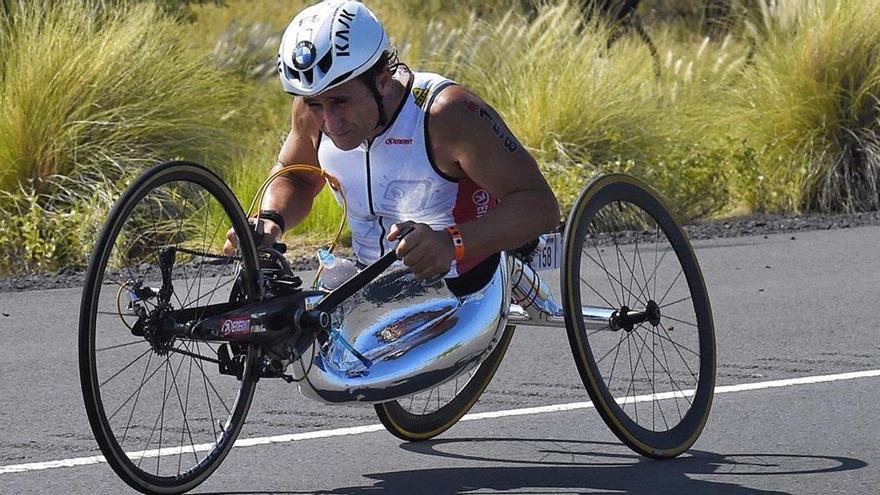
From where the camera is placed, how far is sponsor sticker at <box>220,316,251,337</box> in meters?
4.99

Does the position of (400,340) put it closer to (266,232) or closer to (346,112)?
(266,232)

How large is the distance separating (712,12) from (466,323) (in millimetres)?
24934

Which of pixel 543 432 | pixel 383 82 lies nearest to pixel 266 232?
pixel 383 82

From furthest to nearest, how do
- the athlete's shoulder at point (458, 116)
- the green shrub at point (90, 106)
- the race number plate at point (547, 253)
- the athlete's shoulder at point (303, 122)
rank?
the green shrub at point (90, 106) < the race number plate at point (547, 253) < the athlete's shoulder at point (303, 122) < the athlete's shoulder at point (458, 116)

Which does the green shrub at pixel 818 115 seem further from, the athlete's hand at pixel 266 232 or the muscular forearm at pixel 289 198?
the athlete's hand at pixel 266 232

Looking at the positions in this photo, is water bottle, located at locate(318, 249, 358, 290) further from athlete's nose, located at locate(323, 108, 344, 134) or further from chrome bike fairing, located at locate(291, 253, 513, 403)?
athlete's nose, located at locate(323, 108, 344, 134)

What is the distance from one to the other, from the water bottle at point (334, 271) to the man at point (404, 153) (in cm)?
14

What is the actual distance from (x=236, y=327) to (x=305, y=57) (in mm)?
775

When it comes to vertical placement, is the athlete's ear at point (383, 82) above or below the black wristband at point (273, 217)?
above

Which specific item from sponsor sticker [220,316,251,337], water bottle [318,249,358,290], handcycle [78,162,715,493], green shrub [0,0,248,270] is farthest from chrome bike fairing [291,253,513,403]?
green shrub [0,0,248,270]

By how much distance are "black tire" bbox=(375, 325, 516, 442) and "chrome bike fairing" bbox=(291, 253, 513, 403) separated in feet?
1.85

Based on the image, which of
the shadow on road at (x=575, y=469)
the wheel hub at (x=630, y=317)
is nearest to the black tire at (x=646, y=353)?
the wheel hub at (x=630, y=317)

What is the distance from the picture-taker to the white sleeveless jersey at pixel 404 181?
5.26 metres

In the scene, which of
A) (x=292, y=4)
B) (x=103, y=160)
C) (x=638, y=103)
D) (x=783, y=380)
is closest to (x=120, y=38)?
(x=103, y=160)
